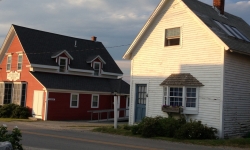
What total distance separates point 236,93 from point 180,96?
3.10m

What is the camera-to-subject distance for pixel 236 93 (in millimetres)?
19031

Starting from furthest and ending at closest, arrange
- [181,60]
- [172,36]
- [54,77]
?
[54,77]
[172,36]
[181,60]

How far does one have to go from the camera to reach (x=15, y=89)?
109ft

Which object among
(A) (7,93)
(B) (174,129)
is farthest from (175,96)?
(A) (7,93)

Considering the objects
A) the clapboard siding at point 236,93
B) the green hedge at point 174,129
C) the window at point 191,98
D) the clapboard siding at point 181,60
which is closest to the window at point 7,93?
the clapboard siding at point 181,60

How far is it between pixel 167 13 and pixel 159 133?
7564mm

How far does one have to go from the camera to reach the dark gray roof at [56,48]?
108ft

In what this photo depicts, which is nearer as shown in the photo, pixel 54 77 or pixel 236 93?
pixel 236 93

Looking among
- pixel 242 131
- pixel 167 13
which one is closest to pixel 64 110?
pixel 167 13

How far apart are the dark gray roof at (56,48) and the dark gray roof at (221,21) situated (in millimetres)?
16572

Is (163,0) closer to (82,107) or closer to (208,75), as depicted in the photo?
(208,75)

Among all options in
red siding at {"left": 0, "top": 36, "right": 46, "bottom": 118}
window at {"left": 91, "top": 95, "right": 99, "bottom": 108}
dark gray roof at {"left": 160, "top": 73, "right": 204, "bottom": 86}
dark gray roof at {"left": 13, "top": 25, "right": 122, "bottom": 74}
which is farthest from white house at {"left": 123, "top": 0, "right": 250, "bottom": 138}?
dark gray roof at {"left": 13, "top": 25, "right": 122, "bottom": 74}

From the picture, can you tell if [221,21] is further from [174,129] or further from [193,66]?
[174,129]

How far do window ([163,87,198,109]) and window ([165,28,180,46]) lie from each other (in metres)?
2.84
